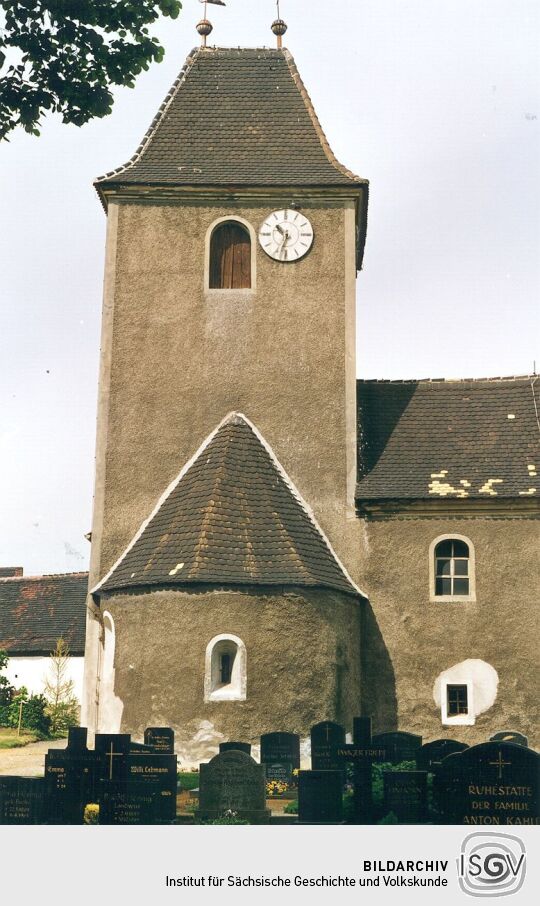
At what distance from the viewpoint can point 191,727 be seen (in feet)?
70.5

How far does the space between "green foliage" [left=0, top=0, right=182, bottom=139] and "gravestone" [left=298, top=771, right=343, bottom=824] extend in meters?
9.08

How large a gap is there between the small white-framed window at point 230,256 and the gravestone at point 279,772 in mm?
11227

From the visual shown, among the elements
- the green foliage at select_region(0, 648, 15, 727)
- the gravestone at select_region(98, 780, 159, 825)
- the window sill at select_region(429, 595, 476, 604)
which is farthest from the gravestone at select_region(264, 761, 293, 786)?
the green foliage at select_region(0, 648, 15, 727)

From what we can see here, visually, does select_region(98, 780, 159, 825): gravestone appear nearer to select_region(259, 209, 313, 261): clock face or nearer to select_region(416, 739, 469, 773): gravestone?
select_region(416, 739, 469, 773): gravestone

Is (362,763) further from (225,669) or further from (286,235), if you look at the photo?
(286,235)

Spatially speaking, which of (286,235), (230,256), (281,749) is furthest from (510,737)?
(230,256)

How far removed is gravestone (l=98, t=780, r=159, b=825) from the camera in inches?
604

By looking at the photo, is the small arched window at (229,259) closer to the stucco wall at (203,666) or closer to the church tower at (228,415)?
the church tower at (228,415)

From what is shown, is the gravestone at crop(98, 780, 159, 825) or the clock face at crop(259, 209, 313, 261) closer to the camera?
the gravestone at crop(98, 780, 159, 825)

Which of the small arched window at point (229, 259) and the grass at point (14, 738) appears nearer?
the small arched window at point (229, 259)

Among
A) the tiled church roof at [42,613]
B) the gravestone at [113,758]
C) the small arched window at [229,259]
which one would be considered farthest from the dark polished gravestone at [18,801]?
the tiled church roof at [42,613]

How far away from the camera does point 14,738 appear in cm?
3231

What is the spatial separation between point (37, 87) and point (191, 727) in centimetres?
1304

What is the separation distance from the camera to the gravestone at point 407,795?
14.7m
